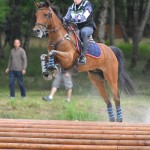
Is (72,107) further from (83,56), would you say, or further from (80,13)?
(80,13)

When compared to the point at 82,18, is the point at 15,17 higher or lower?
lower

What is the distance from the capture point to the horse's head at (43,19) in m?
11.2

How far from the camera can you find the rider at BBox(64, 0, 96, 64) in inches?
474

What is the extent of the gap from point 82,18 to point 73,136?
4.48m

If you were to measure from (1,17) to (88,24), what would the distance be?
29.0 feet

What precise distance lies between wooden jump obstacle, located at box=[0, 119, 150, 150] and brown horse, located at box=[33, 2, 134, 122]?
9.38 ft

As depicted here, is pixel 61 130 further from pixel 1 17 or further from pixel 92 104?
pixel 1 17

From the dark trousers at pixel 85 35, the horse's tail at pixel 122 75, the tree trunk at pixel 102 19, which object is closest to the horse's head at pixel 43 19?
the dark trousers at pixel 85 35

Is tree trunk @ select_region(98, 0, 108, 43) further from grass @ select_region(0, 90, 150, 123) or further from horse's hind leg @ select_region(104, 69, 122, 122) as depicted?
horse's hind leg @ select_region(104, 69, 122, 122)

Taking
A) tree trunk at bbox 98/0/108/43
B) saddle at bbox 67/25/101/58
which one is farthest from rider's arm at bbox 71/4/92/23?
tree trunk at bbox 98/0/108/43

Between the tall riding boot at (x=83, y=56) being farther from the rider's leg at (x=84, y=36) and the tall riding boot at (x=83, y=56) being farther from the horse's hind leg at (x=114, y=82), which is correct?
the horse's hind leg at (x=114, y=82)

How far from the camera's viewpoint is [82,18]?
12.1 m

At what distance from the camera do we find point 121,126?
886 centimetres

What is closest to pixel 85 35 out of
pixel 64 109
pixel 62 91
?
pixel 64 109
